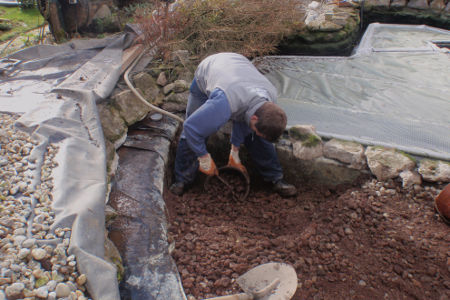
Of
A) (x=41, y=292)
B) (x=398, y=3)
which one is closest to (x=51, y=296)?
(x=41, y=292)

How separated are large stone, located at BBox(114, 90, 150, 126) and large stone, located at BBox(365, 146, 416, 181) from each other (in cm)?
226

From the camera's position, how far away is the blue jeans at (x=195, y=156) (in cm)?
307

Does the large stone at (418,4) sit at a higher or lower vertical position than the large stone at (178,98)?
higher

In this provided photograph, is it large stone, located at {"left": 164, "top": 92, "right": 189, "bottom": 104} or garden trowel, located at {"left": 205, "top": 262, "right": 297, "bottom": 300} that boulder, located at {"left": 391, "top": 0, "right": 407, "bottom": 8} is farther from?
garden trowel, located at {"left": 205, "top": 262, "right": 297, "bottom": 300}

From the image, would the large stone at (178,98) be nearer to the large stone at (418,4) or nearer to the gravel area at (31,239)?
the gravel area at (31,239)

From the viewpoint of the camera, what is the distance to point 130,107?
329cm

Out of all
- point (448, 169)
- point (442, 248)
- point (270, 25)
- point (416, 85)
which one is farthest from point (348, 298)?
point (270, 25)

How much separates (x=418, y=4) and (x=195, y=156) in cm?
614

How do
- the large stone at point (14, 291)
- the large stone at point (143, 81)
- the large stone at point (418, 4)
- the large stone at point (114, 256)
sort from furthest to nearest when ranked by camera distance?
1. the large stone at point (418, 4)
2. the large stone at point (143, 81)
3. the large stone at point (114, 256)
4. the large stone at point (14, 291)

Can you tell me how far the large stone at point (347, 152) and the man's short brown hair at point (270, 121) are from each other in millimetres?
889

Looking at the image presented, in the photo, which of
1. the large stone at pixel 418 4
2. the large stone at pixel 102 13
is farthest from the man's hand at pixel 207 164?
the large stone at pixel 418 4

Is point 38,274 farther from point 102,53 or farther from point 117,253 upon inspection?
point 102,53

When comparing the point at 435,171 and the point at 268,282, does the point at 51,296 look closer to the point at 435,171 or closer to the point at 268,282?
the point at 268,282

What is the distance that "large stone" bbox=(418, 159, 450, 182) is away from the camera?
8.87ft
